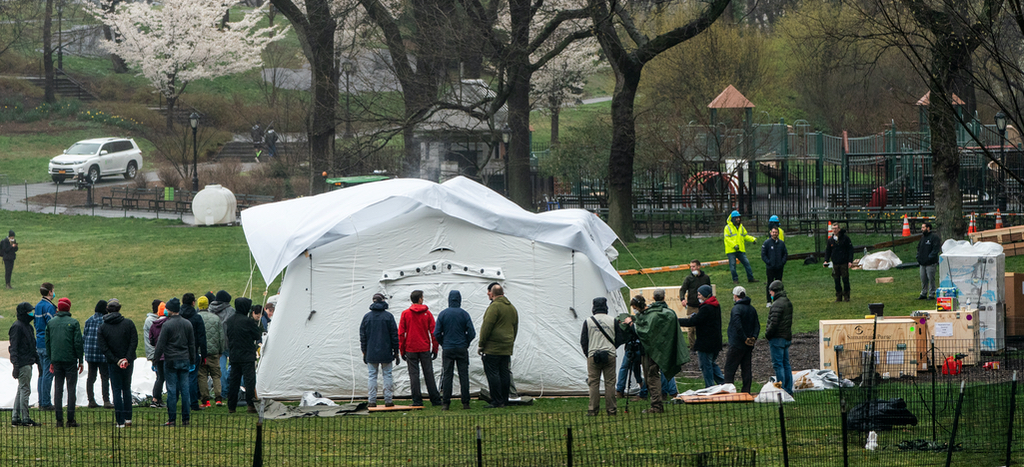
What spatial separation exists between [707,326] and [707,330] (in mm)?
57

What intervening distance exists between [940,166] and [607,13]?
8.59m

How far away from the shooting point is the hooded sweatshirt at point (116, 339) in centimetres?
1091

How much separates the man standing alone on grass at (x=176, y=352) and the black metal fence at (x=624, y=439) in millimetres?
405

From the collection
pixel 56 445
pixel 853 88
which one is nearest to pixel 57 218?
pixel 56 445

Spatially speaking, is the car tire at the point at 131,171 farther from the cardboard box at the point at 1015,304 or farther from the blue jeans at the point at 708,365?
Result: the cardboard box at the point at 1015,304

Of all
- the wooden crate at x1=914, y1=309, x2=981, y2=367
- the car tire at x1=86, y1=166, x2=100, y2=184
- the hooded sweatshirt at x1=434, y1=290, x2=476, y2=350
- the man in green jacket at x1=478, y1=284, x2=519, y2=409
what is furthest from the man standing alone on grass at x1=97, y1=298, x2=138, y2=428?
the car tire at x1=86, y1=166, x2=100, y2=184

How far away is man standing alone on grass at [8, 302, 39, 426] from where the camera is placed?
11133 millimetres

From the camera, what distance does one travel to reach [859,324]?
42.8 feet

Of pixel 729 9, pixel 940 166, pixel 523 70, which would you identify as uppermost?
pixel 729 9

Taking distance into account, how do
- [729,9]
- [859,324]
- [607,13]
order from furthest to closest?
[729,9]
[607,13]
[859,324]

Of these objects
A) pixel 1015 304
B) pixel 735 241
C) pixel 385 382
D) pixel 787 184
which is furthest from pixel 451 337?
pixel 787 184

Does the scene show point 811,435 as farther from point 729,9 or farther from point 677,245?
point 729,9

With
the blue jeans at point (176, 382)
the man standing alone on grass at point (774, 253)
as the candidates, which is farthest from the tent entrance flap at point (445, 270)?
the man standing alone on grass at point (774, 253)

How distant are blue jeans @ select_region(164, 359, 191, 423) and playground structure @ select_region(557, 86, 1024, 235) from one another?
65.8ft
